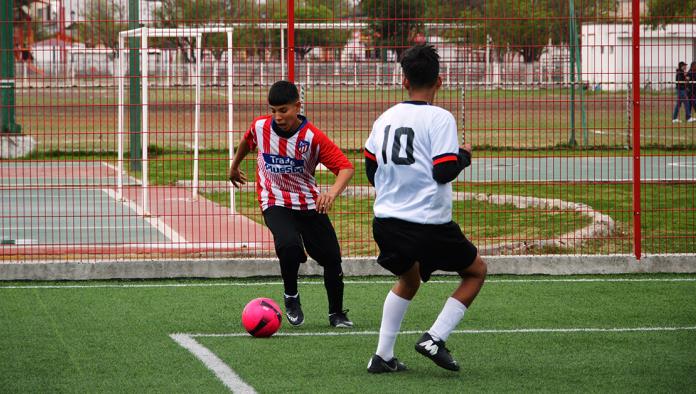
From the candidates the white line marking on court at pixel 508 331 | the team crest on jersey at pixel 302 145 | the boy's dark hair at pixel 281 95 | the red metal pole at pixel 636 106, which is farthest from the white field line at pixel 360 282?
the boy's dark hair at pixel 281 95

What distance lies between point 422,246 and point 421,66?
104 cm

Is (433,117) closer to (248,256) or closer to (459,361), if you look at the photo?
(459,361)

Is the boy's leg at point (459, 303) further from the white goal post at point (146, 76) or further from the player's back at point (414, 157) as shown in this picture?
the white goal post at point (146, 76)

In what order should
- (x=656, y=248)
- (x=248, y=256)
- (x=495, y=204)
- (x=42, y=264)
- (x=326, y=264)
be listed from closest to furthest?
(x=326, y=264)
(x=42, y=264)
(x=248, y=256)
(x=656, y=248)
(x=495, y=204)

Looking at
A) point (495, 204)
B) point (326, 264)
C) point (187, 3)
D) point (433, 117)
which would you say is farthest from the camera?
point (495, 204)

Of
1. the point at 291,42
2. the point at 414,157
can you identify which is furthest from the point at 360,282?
the point at 414,157

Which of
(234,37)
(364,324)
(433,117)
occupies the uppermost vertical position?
(234,37)

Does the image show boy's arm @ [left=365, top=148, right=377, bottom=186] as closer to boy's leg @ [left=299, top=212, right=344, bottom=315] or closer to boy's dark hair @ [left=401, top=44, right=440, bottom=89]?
boy's dark hair @ [left=401, top=44, right=440, bottom=89]

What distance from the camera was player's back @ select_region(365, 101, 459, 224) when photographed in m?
6.05

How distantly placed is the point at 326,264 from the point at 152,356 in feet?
5.58

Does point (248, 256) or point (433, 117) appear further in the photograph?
point (248, 256)

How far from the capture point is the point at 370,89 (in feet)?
35.2

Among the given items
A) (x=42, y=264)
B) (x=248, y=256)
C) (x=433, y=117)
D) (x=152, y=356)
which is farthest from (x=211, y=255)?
(x=433, y=117)

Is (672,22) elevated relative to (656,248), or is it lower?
elevated
